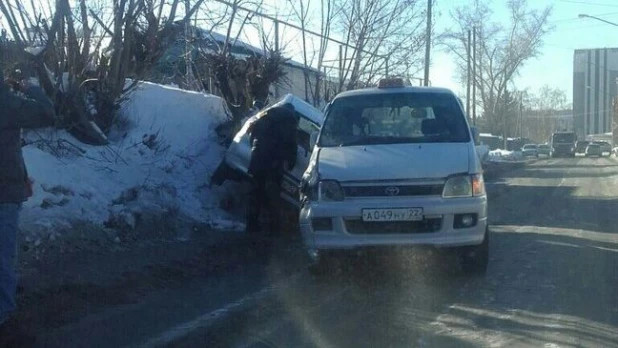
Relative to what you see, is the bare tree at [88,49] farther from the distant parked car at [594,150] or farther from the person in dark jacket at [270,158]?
the distant parked car at [594,150]

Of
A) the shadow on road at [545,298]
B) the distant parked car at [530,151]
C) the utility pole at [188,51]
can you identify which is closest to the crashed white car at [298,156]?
the utility pole at [188,51]

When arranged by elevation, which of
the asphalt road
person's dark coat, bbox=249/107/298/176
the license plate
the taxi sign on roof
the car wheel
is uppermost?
the taxi sign on roof

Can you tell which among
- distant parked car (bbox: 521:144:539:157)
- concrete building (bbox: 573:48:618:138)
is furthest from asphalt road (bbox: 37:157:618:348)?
concrete building (bbox: 573:48:618:138)

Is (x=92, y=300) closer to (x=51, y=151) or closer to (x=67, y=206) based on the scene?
(x=67, y=206)

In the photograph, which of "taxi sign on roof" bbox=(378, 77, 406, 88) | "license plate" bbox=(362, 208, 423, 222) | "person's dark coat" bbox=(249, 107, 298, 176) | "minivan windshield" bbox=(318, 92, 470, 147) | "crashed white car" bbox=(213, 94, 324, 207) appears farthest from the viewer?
"crashed white car" bbox=(213, 94, 324, 207)

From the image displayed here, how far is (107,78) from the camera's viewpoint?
48.2ft

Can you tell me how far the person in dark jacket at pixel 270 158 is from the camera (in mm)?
12906

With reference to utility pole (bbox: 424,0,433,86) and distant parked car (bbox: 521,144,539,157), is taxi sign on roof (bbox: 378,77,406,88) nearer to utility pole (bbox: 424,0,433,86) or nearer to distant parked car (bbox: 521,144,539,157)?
utility pole (bbox: 424,0,433,86)

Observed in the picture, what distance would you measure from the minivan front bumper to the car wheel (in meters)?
0.19

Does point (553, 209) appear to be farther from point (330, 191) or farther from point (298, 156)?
point (330, 191)

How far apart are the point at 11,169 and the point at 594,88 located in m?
134

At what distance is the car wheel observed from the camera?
959cm

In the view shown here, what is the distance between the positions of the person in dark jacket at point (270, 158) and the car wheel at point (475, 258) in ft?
12.7

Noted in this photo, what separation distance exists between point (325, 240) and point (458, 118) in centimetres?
229
